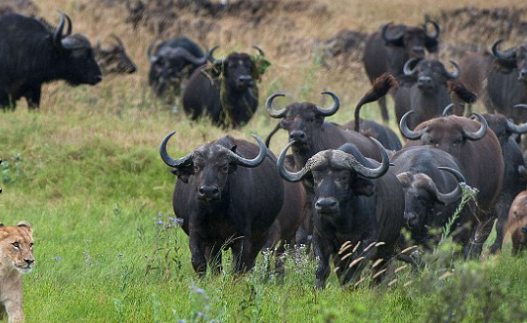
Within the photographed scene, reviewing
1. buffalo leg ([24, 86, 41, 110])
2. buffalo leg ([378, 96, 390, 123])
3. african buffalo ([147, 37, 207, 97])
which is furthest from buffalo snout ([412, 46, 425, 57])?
buffalo leg ([24, 86, 41, 110])

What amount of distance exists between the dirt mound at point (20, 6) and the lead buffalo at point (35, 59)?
8.51m

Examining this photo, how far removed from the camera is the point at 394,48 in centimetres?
2098

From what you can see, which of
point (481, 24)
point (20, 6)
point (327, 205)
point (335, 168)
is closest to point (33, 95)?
point (335, 168)

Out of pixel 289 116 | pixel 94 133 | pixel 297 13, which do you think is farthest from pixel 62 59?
pixel 297 13

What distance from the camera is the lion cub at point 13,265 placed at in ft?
21.2

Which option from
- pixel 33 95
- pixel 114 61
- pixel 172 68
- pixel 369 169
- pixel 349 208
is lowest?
pixel 114 61

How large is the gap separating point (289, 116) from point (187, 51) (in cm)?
861

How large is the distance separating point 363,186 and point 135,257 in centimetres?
205

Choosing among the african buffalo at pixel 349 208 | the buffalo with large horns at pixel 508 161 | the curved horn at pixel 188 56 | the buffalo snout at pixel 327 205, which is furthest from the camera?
the curved horn at pixel 188 56

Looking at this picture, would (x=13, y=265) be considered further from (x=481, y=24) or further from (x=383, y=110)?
(x=481, y=24)

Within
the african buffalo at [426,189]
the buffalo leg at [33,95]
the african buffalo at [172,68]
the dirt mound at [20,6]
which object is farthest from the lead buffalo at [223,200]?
the dirt mound at [20,6]

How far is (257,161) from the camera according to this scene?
9.66 metres

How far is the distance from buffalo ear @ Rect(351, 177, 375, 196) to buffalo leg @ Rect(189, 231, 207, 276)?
4.85ft

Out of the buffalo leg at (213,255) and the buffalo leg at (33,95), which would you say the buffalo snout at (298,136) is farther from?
the buffalo leg at (33,95)
